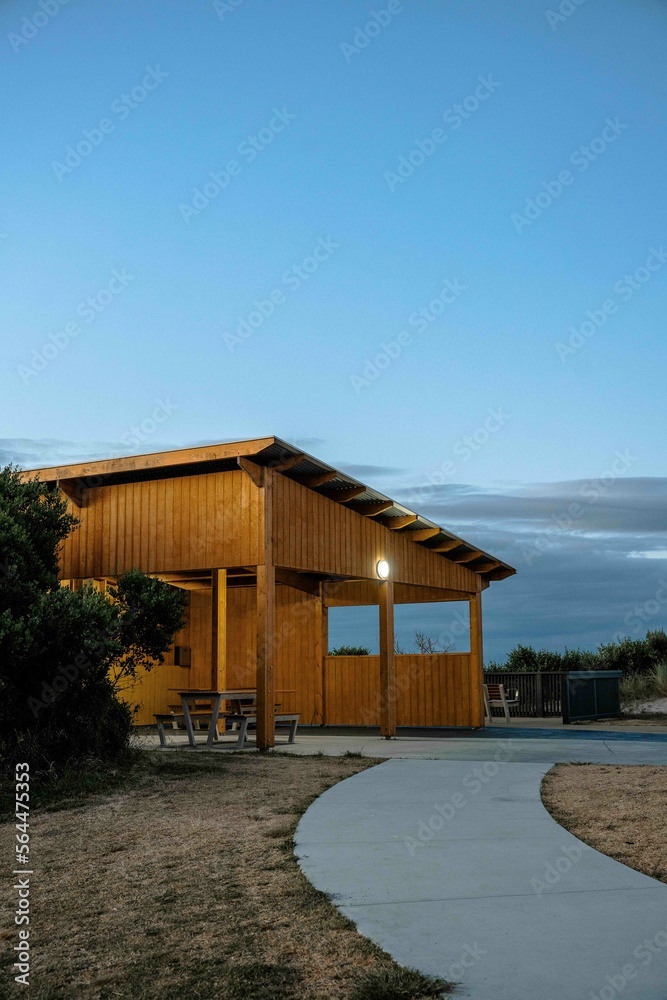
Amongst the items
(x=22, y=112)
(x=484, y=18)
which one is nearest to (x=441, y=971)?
(x=484, y=18)

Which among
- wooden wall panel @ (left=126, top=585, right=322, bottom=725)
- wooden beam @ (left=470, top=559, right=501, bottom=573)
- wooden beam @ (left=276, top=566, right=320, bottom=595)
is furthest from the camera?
wooden wall panel @ (left=126, top=585, right=322, bottom=725)

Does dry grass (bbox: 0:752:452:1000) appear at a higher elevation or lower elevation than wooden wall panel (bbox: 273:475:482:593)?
lower

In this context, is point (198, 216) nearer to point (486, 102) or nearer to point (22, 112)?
point (22, 112)

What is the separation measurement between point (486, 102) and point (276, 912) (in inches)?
412

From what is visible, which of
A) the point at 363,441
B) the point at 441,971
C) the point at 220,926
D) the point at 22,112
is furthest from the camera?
the point at 363,441

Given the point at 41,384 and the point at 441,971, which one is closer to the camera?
the point at 441,971

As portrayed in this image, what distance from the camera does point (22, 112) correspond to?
38.5 ft
